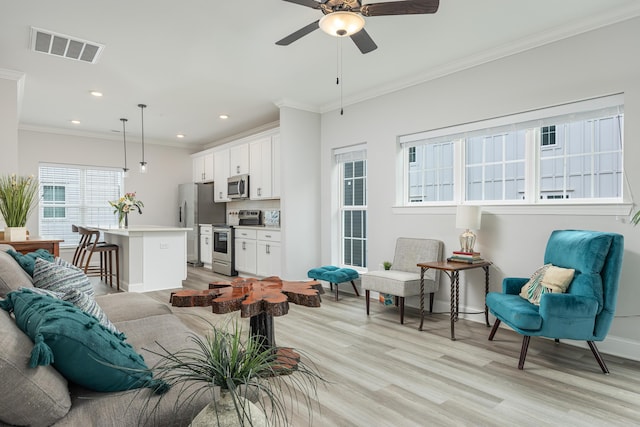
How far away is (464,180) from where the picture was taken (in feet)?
13.7

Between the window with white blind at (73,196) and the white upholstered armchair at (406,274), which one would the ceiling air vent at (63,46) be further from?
the window with white blind at (73,196)

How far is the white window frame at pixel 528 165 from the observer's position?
3137 millimetres

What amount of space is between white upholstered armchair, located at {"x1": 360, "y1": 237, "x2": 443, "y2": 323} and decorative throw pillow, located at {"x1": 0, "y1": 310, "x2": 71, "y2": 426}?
320cm

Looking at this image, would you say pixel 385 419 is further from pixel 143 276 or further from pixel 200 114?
pixel 200 114

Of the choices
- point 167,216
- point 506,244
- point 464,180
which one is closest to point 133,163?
point 167,216

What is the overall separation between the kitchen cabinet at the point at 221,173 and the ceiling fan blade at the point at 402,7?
5.29 metres

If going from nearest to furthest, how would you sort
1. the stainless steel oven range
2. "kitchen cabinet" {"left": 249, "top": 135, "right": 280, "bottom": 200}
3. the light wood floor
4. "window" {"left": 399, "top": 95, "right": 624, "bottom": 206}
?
the light wood floor < "window" {"left": 399, "top": 95, "right": 624, "bottom": 206} < "kitchen cabinet" {"left": 249, "top": 135, "right": 280, "bottom": 200} < the stainless steel oven range

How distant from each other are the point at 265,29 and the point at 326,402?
3.01m

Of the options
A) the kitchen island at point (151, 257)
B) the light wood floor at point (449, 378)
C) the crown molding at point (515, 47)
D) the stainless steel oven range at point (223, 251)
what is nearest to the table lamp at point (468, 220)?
the light wood floor at point (449, 378)

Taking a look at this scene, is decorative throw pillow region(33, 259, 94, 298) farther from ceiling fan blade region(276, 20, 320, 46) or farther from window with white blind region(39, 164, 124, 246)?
window with white blind region(39, 164, 124, 246)

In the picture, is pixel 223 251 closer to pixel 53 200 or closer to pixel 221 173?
pixel 221 173

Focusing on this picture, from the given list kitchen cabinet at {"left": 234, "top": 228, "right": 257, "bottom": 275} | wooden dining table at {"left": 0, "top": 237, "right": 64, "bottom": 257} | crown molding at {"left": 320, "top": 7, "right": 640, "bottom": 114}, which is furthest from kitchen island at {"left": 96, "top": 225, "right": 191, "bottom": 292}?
crown molding at {"left": 320, "top": 7, "right": 640, "bottom": 114}

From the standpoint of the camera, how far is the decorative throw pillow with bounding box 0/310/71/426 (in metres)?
1.00

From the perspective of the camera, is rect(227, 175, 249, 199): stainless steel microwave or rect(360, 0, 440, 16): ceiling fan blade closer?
rect(360, 0, 440, 16): ceiling fan blade
